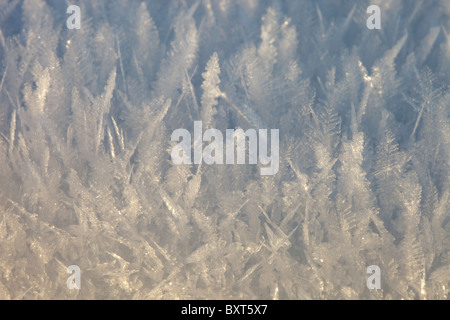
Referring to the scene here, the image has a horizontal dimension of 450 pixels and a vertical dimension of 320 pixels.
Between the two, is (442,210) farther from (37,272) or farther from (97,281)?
(37,272)

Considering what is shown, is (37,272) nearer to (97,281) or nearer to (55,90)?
(97,281)

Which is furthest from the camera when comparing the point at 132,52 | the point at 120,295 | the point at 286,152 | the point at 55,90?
the point at 132,52

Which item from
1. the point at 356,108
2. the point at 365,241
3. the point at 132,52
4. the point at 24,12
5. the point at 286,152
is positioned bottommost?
the point at 365,241

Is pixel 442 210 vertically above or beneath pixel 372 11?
beneath

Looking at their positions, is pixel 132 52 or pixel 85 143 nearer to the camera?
pixel 85 143

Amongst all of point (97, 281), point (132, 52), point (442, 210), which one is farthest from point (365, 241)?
point (132, 52)

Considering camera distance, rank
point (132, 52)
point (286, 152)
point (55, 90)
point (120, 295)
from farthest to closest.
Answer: point (132, 52) < point (55, 90) < point (286, 152) < point (120, 295)
